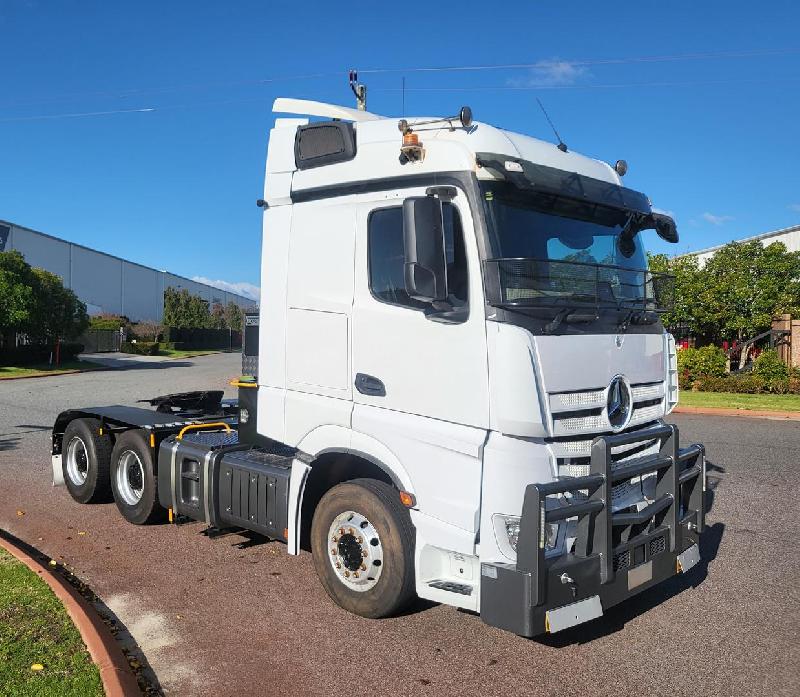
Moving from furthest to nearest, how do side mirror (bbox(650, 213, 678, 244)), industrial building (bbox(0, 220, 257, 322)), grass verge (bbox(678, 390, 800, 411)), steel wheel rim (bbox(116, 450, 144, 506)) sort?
industrial building (bbox(0, 220, 257, 322)) → grass verge (bbox(678, 390, 800, 411)) → steel wheel rim (bbox(116, 450, 144, 506)) → side mirror (bbox(650, 213, 678, 244))

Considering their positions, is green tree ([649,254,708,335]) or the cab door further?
green tree ([649,254,708,335])

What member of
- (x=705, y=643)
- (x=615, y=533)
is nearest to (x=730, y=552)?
(x=705, y=643)

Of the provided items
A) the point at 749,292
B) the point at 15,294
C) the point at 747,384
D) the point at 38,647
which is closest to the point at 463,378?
the point at 38,647

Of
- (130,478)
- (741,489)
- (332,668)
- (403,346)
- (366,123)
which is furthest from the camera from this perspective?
(741,489)

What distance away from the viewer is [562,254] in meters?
4.71

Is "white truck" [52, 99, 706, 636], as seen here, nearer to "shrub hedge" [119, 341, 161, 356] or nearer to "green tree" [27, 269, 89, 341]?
"green tree" [27, 269, 89, 341]

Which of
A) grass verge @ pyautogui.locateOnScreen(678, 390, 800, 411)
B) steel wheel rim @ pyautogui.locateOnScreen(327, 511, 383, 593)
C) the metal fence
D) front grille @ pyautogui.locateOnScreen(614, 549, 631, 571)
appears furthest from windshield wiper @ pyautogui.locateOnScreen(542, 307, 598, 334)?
the metal fence

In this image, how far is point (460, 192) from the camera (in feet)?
14.3

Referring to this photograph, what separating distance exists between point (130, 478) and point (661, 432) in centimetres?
513

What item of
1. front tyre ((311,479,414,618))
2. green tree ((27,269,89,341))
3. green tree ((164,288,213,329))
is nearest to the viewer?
front tyre ((311,479,414,618))

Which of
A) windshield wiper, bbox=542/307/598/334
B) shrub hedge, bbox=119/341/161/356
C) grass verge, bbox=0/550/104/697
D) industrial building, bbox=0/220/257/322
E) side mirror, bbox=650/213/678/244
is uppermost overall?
industrial building, bbox=0/220/257/322

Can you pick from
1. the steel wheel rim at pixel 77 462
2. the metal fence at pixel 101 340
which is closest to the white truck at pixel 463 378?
the steel wheel rim at pixel 77 462

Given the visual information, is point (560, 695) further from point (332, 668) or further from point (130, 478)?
point (130, 478)

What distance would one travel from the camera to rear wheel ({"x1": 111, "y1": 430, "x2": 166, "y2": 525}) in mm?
6984
